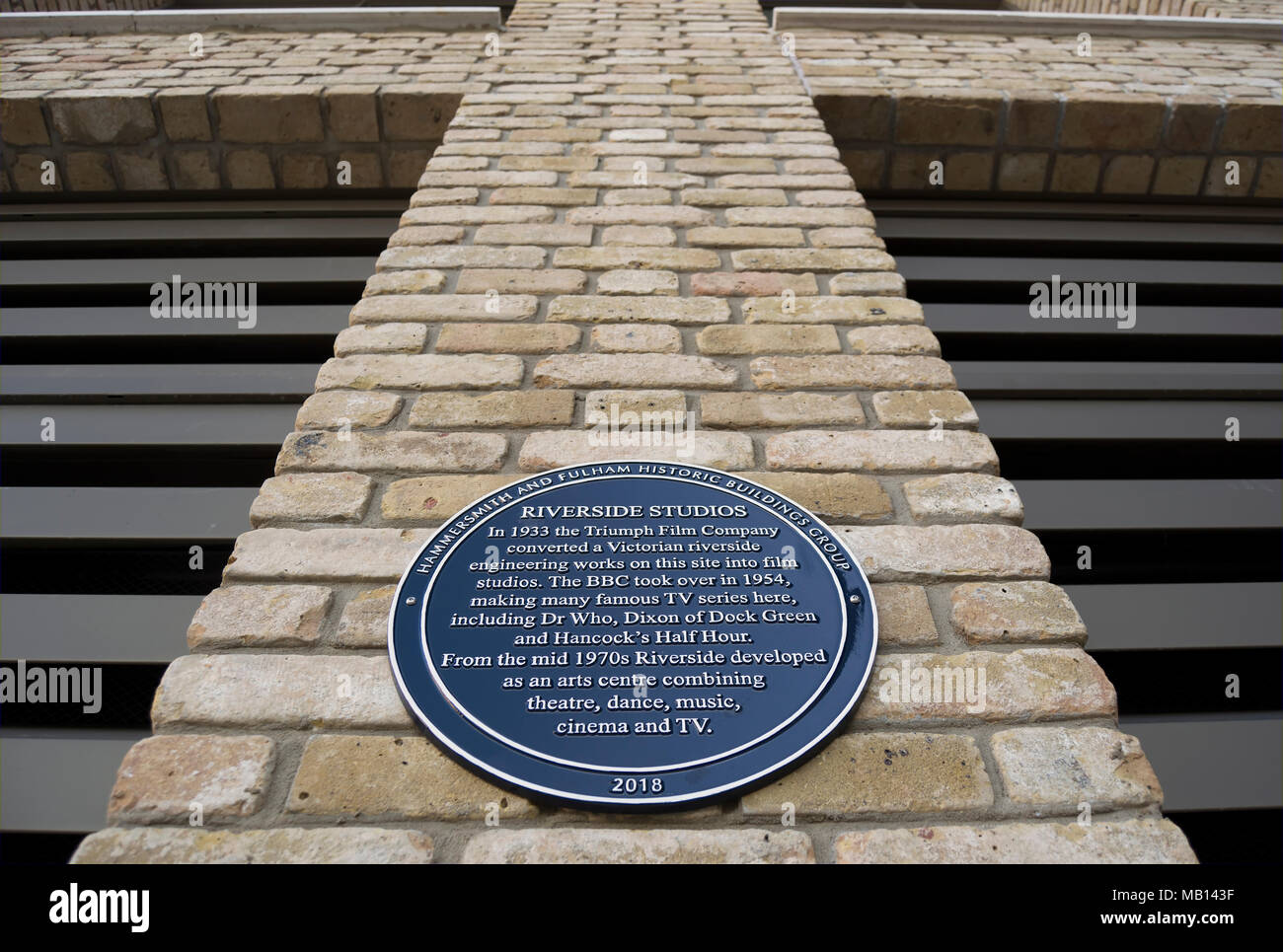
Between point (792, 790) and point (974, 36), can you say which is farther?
point (974, 36)

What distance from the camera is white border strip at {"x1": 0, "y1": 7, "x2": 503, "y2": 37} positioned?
313 centimetres

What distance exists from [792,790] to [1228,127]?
310cm

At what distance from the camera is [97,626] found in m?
1.71

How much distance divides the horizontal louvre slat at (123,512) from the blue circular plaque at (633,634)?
962 mm

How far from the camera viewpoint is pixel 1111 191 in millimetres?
2824

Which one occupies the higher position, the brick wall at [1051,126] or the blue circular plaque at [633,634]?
the brick wall at [1051,126]

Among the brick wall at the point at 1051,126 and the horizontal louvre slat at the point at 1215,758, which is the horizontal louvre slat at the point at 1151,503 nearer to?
the horizontal louvre slat at the point at 1215,758

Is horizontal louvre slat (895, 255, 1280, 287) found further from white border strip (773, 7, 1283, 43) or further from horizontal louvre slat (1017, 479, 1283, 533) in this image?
white border strip (773, 7, 1283, 43)

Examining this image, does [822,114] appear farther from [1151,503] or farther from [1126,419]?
[1151,503]

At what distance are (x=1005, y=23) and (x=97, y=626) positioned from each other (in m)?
3.86

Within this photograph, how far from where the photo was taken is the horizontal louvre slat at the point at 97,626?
5.48ft

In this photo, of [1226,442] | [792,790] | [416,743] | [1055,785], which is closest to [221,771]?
[416,743]

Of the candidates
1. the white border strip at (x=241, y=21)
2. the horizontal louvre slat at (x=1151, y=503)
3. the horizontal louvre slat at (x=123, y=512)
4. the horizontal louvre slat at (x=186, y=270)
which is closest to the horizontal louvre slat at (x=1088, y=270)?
the horizontal louvre slat at (x=1151, y=503)
